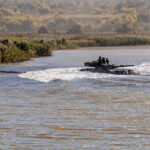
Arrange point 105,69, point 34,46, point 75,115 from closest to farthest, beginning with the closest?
1. point 75,115
2. point 105,69
3. point 34,46

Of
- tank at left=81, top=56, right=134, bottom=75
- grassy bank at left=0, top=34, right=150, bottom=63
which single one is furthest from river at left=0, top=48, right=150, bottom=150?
grassy bank at left=0, top=34, right=150, bottom=63

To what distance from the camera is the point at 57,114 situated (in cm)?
1568

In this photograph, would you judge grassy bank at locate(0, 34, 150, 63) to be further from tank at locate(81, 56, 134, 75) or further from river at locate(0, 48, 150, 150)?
river at locate(0, 48, 150, 150)

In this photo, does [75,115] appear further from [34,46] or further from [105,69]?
[34,46]

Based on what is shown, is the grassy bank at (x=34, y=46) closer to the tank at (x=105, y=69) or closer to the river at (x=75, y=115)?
the tank at (x=105, y=69)

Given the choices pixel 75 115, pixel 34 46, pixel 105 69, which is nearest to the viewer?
pixel 75 115

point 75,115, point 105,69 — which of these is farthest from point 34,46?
point 75,115

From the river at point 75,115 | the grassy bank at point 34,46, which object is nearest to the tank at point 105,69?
the river at point 75,115

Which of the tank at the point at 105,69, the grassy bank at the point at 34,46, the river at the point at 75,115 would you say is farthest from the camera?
the grassy bank at the point at 34,46

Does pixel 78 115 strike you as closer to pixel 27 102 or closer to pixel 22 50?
pixel 27 102

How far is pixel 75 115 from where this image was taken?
15469 mm

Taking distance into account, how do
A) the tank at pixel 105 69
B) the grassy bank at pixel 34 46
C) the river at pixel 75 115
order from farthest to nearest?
the grassy bank at pixel 34 46
the tank at pixel 105 69
the river at pixel 75 115

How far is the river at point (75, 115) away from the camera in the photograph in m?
11.9

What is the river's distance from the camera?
11938mm
